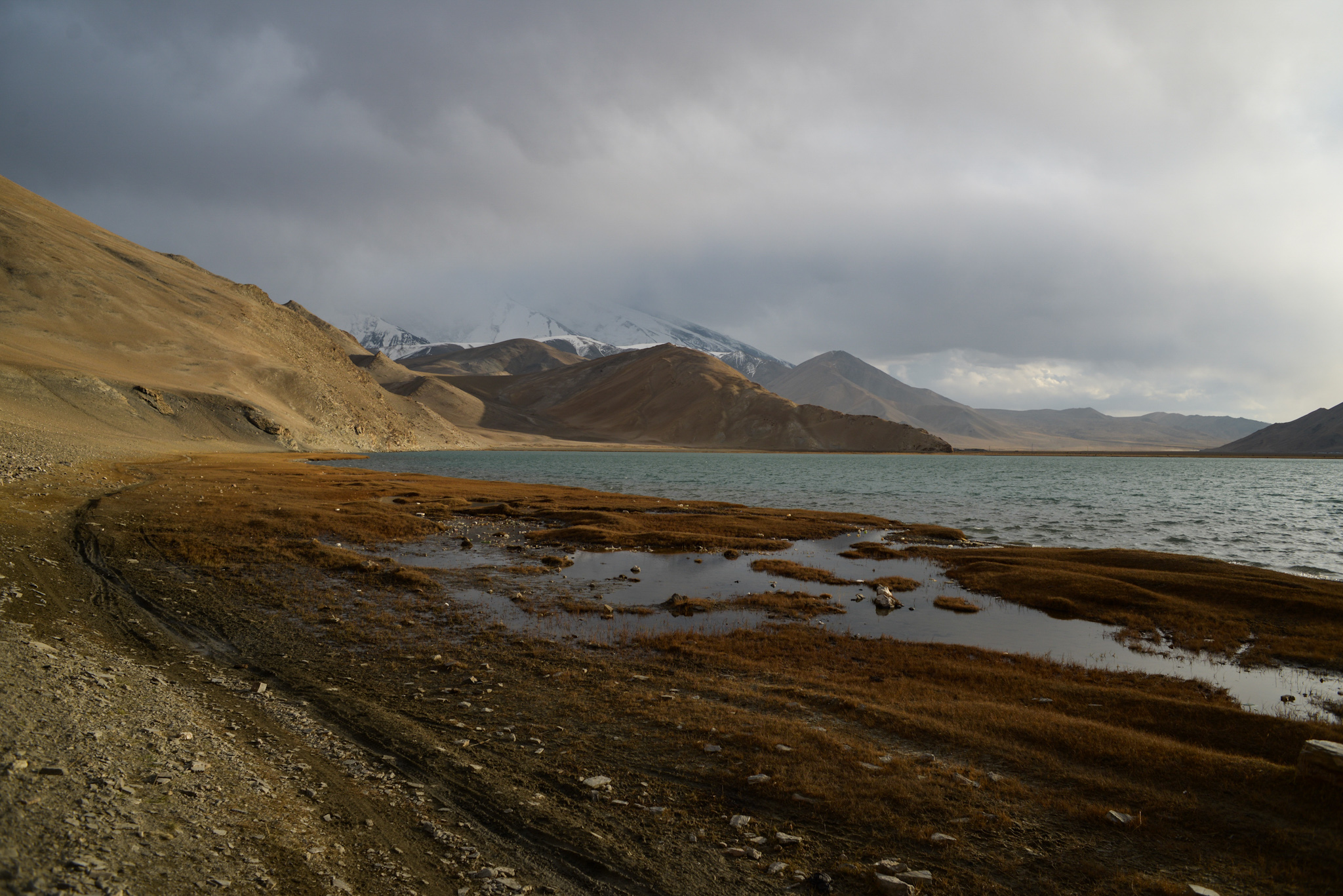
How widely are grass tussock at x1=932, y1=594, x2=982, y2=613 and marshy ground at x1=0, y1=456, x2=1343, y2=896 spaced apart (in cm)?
299

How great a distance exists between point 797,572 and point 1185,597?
15.2 meters

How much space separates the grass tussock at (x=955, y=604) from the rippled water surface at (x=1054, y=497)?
1992 centimetres

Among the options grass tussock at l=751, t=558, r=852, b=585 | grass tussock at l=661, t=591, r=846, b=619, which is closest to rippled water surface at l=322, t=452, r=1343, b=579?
grass tussock at l=751, t=558, r=852, b=585

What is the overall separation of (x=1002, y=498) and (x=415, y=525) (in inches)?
2466

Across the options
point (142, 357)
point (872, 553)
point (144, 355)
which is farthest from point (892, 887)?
point (144, 355)

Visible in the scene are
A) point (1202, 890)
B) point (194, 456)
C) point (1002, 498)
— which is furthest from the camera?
point (194, 456)

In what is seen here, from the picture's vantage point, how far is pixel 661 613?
68.5ft

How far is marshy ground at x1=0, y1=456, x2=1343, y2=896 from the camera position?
24.9ft

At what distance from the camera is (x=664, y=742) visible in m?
11.0

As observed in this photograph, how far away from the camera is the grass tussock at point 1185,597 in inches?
780

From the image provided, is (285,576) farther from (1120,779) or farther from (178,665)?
(1120,779)

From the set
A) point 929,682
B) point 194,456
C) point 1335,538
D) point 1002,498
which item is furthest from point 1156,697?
point 194,456

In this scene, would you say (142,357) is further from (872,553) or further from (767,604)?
(767,604)

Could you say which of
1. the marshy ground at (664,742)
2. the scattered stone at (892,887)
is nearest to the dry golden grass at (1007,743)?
the marshy ground at (664,742)
